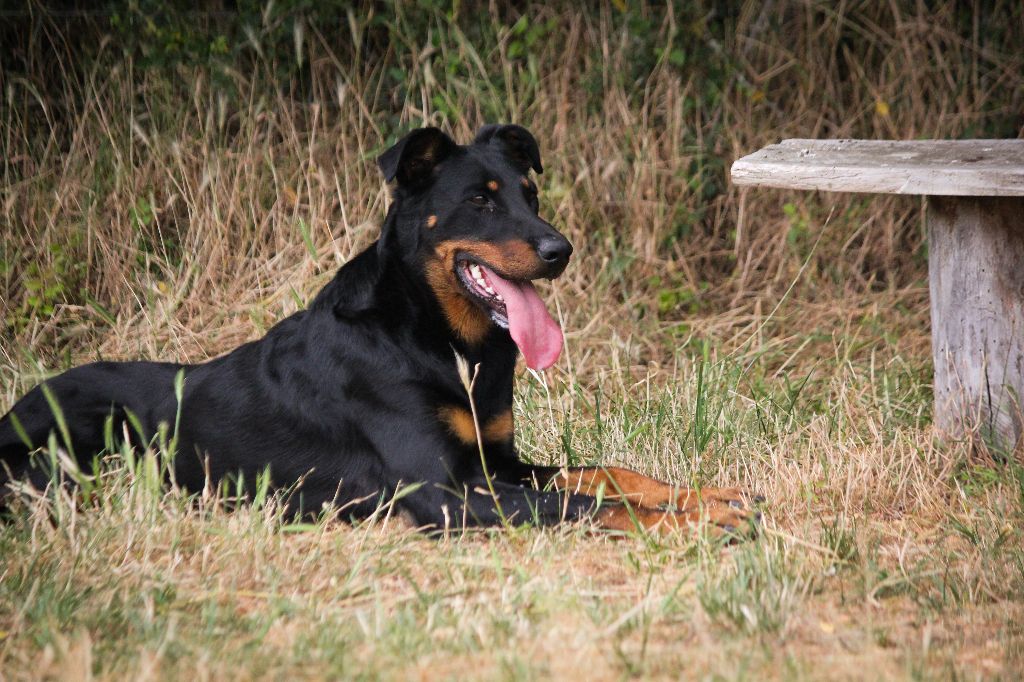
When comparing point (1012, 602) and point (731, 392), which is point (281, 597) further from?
point (731, 392)

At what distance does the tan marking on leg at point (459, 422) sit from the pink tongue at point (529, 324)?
0.84ft

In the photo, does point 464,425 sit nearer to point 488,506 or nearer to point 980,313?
point 488,506

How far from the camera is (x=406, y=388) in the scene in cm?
368

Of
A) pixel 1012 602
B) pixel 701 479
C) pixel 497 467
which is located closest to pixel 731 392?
pixel 701 479

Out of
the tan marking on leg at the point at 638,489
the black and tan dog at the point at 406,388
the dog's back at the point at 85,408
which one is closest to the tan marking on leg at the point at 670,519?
the black and tan dog at the point at 406,388

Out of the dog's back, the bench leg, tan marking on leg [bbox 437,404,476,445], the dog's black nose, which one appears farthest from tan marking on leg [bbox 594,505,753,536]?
the dog's back

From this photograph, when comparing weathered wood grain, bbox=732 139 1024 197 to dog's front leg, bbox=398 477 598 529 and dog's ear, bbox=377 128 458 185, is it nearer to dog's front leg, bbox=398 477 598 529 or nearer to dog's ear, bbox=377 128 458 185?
dog's ear, bbox=377 128 458 185

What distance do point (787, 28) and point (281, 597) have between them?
17.1 feet

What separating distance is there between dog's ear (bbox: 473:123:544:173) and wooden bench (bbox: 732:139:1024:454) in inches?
28.3

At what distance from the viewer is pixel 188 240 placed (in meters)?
6.02

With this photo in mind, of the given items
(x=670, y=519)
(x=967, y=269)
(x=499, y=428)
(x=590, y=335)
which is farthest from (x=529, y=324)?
(x=590, y=335)

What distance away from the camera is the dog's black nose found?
3.67 metres

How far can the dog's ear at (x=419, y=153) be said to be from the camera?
3.73 metres

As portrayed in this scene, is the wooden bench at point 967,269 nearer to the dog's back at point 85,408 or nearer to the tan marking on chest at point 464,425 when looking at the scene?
the tan marking on chest at point 464,425
